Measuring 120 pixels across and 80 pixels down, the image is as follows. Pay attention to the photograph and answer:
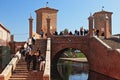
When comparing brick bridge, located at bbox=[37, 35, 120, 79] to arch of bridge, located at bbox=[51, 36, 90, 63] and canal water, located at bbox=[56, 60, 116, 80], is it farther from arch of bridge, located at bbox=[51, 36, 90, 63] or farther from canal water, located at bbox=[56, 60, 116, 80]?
canal water, located at bbox=[56, 60, 116, 80]

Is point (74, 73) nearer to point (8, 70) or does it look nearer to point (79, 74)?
point (79, 74)

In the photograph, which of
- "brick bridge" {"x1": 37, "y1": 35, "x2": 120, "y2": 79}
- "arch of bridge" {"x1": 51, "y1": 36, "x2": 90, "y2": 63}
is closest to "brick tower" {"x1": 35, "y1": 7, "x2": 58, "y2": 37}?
"brick bridge" {"x1": 37, "y1": 35, "x2": 120, "y2": 79}

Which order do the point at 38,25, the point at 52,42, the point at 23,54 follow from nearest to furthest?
1. the point at 23,54
2. the point at 52,42
3. the point at 38,25

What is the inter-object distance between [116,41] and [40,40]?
7.46m

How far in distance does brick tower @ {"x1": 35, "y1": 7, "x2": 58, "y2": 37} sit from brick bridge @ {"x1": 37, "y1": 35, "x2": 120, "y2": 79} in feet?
20.4

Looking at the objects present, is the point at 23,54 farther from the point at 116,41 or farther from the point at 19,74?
the point at 116,41

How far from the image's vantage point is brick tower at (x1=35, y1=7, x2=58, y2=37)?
119 feet

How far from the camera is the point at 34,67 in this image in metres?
18.3

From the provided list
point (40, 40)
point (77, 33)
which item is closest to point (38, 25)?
point (77, 33)

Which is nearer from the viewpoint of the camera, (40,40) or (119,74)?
(119,74)

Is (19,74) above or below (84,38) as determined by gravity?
below

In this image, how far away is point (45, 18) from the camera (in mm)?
36250

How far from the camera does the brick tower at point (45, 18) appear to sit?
36200 millimetres

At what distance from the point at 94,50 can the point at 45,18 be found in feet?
35.6
